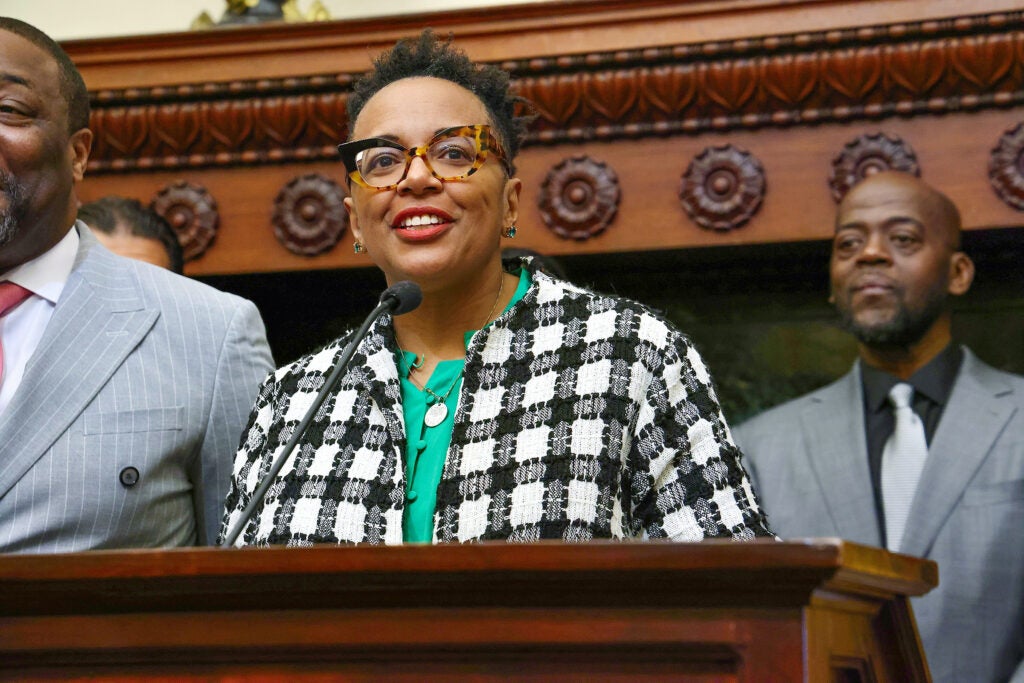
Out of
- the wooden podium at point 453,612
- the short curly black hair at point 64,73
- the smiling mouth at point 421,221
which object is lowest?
the wooden podium at point 453,612

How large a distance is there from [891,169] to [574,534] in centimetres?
151

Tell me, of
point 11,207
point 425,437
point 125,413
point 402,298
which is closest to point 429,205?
point 402,298

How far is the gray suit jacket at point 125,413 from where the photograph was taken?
5.40 ft

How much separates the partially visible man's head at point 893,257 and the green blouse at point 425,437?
1.13m

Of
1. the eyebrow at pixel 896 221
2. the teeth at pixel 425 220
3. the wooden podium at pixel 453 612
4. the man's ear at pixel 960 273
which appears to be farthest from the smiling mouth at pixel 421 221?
the man's ear at pixel 960 273

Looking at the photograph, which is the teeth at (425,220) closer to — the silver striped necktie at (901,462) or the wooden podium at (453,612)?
the wooden podium at (453,612)

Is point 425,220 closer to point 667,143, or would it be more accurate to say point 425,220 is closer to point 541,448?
point 541,448

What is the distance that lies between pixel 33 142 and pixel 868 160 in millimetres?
1597

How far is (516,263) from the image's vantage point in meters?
1.67

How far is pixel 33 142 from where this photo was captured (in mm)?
1754

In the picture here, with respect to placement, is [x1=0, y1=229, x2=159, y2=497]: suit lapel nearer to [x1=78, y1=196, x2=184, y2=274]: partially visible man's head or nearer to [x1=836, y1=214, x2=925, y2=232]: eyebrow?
[x1=78, y1=196, x2=184, y2=274]: partially visible man's head

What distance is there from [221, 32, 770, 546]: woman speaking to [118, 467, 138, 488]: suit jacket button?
176mm

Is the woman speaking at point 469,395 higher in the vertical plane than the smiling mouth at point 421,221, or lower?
lower

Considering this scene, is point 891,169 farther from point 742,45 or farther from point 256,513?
point 256,513
